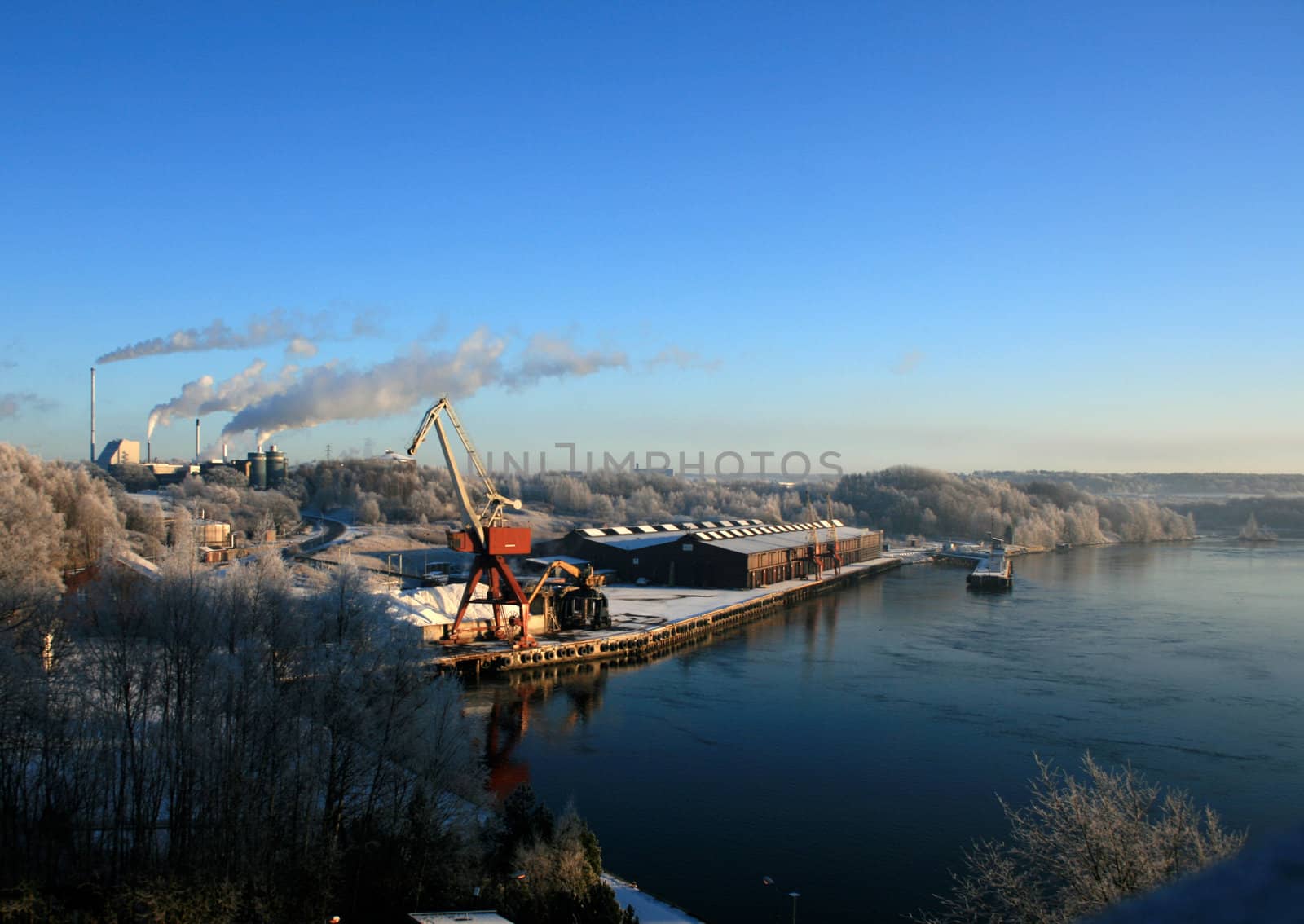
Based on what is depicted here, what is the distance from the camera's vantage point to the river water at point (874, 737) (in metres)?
7.71

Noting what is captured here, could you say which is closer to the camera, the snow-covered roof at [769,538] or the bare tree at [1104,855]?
the bare tree at [1104,855]

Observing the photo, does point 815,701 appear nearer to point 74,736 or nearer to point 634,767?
point 634,767

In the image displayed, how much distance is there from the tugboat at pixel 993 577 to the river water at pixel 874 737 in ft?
16.7

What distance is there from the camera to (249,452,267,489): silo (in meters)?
41.8

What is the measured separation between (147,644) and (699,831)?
15.5ft

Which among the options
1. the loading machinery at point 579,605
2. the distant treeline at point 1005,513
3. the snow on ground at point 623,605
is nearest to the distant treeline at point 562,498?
the distant treeline at point 1005,513

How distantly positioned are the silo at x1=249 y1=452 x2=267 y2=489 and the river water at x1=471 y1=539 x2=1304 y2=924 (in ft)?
97.8

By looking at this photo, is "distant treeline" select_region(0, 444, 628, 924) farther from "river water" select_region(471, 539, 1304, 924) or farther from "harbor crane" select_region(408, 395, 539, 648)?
"harbor crane" select_region(408, 395, 539, 648)

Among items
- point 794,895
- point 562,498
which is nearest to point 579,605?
point 794,895

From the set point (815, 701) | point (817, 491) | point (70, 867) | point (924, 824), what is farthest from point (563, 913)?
point (817, 491)

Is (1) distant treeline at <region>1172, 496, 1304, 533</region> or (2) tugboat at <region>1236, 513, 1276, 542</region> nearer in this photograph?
(2) tugboat at <region>1236, 513, 1276, 542</region>

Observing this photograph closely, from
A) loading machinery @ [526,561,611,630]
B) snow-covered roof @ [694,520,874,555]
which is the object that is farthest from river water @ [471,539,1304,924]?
snow-covered roof @ [694,520,874,555]

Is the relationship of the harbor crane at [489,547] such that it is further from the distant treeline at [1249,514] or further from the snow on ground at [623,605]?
Answer: the distant treeline at [1249,514]

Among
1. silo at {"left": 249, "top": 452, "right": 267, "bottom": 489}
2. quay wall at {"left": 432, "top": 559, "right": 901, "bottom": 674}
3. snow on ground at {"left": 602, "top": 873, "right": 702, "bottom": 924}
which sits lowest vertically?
snow on ground at {"left": 602, "top": 873, "right": 702, "bottom": 924}
